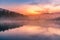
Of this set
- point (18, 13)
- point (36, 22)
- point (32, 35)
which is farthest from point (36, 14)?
point (32, 35)

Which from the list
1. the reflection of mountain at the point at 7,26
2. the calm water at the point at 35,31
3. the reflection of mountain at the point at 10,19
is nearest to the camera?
the calm water at the point at 35,31

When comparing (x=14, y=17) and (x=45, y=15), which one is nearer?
(x=45, y=15)

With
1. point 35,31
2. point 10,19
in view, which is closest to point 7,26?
point 10,19

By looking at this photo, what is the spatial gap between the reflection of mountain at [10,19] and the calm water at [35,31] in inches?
4.2

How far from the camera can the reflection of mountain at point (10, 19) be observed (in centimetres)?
317

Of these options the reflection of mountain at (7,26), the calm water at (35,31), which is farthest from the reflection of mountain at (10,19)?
the calm water at (35,31)

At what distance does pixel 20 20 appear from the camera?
11.0 ft

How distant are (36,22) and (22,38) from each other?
701mm

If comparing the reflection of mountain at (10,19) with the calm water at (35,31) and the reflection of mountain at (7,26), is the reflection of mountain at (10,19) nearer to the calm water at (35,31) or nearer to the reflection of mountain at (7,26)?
the reflection of mountain at (7,26)

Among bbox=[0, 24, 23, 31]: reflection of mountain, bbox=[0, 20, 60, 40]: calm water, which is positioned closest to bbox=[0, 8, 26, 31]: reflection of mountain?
bbox=[0, 24, 23, 31]: reflection of mountain

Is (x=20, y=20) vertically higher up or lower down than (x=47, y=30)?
higher up

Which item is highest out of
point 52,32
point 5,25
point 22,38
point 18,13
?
point 18,13

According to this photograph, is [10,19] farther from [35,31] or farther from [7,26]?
[35,31]

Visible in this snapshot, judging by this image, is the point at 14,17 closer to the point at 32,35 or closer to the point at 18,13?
the point at 18,13
